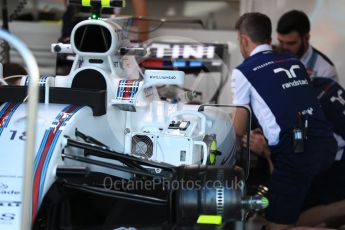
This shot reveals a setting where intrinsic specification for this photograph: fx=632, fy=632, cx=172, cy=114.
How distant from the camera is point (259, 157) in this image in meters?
4.21

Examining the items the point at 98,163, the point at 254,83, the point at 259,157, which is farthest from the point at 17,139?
the point at 259,157

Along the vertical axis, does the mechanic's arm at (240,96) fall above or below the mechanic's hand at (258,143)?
above

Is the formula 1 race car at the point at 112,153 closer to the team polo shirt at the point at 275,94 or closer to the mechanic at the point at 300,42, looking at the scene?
the team polo shirt at the point at 275,94

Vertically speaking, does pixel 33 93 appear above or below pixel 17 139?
above

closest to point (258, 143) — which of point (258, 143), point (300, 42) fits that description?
point (258, 143)

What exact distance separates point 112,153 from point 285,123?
1.27m

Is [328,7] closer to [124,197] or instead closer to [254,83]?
[254,83]

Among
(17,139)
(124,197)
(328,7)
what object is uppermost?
(328,7)

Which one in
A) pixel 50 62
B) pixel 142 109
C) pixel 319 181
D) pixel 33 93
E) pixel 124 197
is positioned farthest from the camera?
pixel 50 62

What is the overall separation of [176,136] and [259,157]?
162 cm

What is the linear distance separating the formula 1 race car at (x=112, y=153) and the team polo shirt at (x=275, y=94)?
0.75 feet

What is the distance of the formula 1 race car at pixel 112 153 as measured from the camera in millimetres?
2125

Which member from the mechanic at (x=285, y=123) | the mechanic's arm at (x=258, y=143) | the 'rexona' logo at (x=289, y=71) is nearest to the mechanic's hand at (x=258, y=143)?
the mechanic's arm at (x=258, y=143)

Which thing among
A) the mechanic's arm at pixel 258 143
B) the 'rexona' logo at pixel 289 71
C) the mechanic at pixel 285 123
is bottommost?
the mechanic's arm at pixel 258 143
